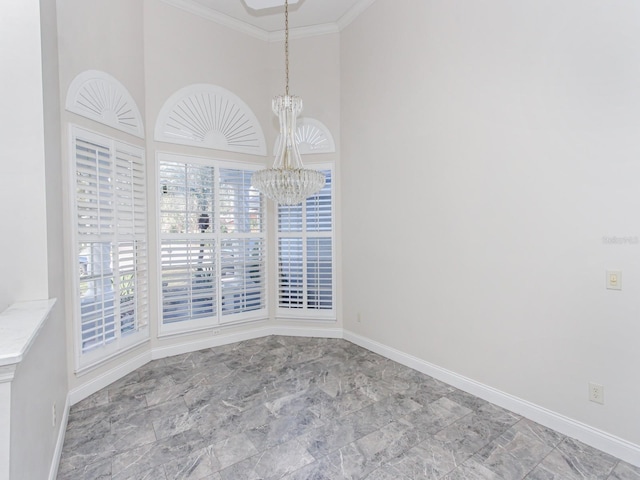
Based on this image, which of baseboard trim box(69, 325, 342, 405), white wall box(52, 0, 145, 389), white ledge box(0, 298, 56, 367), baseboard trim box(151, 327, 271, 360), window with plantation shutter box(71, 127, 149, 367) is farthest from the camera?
baseboard trim box(151, 327, 271, 360)

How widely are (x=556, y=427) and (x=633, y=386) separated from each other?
0.61m

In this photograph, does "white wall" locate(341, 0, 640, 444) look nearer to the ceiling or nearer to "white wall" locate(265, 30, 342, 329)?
the ceiling

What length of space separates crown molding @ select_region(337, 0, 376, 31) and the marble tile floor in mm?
4307

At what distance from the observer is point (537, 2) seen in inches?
91.2

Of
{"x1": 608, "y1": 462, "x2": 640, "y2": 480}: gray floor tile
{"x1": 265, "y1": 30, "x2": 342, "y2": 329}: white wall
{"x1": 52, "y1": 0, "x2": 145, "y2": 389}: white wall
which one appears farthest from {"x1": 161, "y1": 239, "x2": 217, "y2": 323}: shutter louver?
{"x1": 608, "y1": 462, "x2": 640, "y2": 480}: gray floor tile

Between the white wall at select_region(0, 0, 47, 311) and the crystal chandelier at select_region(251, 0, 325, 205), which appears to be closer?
the white wall at select_region(0, 0, 47, 311)

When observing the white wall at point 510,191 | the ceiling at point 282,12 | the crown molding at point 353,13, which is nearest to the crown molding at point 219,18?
the ceiling at point 282,12

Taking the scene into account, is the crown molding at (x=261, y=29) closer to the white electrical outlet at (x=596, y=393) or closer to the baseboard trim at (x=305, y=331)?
the baseboard trim at (x=305, y=331)

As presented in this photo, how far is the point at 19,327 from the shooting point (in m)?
1.47

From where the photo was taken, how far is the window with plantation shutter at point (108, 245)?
2779mm

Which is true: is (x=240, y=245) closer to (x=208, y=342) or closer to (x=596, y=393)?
(x=208, y=342)

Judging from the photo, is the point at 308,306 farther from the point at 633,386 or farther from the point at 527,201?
the point at 633,386

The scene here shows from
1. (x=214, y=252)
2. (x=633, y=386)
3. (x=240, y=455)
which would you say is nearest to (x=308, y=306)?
(x=214, y=252)

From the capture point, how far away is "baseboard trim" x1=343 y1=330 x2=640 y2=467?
2018 millimetres
